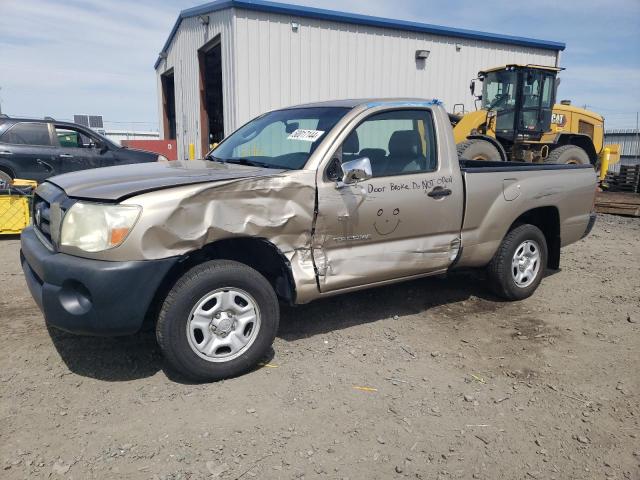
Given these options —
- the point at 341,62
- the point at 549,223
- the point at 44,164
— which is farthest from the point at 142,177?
the point at 341,62

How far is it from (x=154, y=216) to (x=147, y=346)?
127cm

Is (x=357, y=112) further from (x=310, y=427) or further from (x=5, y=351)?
(x=5, y=351)

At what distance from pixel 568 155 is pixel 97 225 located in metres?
11.6

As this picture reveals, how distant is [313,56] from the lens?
1342cm

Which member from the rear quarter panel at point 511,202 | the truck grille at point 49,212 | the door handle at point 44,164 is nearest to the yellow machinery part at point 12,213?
the door handle at point 44,164

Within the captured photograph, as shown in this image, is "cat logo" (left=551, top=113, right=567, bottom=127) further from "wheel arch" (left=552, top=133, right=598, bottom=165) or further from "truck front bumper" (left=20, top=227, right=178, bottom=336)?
"truck front bumper" (left=20, top=227, right=178, bottom=336)

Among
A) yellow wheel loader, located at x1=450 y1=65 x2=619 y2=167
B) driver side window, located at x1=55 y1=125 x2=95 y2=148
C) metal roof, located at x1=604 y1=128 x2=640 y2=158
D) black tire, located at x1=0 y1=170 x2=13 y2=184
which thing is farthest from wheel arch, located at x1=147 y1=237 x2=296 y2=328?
metal roof, located at x1=604 y1=128 x2=640 y2=158

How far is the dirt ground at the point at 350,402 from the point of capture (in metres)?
2.54

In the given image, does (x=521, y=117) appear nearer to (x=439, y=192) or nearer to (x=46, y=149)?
(x=439, y=192)

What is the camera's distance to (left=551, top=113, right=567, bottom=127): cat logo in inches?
509

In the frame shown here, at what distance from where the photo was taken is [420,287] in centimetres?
537

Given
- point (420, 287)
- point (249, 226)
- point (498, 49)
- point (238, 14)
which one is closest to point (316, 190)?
point (249, 226)

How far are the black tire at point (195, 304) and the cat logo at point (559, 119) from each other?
11.7 metres

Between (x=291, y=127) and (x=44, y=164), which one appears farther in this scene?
(x=44, y=164)
